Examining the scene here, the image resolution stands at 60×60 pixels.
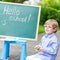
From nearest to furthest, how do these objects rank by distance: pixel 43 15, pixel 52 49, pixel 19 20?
1. pixel 52 49
2. pixel 19 20
3. pixel 43 15

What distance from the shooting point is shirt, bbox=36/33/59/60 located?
19.9ft

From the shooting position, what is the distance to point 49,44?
20.1 feet

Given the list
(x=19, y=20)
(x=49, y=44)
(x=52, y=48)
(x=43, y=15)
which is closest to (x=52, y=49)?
(x=52, y=48)

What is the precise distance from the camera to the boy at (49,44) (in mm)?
6062

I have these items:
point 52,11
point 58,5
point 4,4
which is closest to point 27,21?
point 4,4

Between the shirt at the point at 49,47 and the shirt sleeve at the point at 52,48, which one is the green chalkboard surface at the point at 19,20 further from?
the shirt sleeve at the point at 52,48

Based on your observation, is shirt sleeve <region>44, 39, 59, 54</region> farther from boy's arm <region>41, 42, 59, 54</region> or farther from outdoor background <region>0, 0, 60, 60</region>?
outdoor background <region>0, 0, 60, 60</region>

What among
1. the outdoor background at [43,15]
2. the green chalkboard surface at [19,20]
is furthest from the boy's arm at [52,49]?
the outdoor background at [43,15]

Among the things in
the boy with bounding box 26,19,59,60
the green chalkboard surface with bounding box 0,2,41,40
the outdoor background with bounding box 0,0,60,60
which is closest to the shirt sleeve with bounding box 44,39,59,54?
the boy with bounding box 26,19,59,60

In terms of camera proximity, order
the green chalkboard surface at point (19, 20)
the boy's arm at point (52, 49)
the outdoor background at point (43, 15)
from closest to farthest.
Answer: the boy's arm at point (52, 49)
the green chalkboard surface at point (19, 20)
the outdoor background at point (43, 15)

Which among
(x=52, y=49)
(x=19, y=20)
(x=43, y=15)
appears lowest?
(x=52, y=49)

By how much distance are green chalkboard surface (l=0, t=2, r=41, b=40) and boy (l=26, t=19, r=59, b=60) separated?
156cm

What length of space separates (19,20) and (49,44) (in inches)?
72.5

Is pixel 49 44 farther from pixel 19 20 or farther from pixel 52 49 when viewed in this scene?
pixel 19 20
